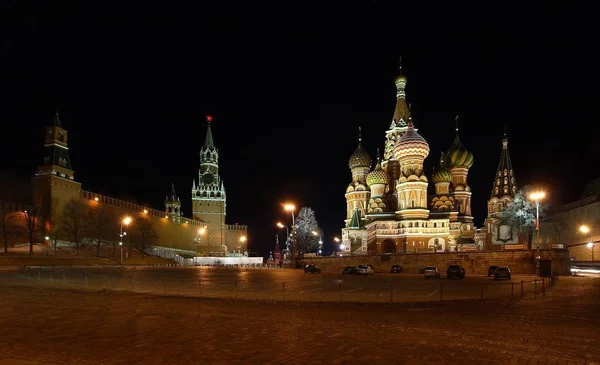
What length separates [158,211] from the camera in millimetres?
95875

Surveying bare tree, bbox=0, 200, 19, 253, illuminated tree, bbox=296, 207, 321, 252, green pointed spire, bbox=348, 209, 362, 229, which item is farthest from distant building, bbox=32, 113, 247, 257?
green pointed spire, bbox=348, 209, 362, 229

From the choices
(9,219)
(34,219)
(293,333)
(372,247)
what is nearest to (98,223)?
(34,219)

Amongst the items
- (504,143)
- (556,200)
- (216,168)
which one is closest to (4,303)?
(504,143)

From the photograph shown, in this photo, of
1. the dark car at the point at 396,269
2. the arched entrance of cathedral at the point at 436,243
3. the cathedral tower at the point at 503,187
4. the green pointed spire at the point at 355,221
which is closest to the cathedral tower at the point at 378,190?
the green pointed spire at the point at 355,221

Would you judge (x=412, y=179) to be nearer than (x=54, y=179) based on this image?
Yes

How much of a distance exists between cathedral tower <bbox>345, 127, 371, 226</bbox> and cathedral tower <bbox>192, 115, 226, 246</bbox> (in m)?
54.6

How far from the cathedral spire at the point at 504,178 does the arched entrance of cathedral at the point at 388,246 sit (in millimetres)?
15814

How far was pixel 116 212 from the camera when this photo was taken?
80.2 metres

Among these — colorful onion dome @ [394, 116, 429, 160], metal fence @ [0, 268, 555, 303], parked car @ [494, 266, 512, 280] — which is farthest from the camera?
colorful onion dome @ [394, 116, 429, 160]

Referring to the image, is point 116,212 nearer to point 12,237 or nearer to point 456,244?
point 12,237

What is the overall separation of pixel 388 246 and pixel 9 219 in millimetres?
49133

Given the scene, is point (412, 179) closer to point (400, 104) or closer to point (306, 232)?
point (400, 104)

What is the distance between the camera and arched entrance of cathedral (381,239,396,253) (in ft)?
219

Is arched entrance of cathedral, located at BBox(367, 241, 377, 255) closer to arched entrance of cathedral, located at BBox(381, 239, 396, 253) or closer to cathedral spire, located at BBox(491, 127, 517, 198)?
arched entrance of cathedral, located at BBox(381, 239, 396, 253)
